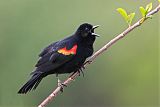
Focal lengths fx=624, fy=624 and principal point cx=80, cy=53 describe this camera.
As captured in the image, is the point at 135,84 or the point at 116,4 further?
the point at 135,84

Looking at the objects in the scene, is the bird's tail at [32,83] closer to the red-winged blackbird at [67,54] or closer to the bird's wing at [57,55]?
the red-winged blackbird at [67,54]

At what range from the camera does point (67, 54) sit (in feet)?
14.6

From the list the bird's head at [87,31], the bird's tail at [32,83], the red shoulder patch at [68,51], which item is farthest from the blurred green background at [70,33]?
the bird's tail at [32,83]

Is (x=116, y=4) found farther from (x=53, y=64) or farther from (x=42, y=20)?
(x=53, y=64)

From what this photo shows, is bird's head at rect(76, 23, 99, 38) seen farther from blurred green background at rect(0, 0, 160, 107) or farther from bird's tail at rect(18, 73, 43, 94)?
blurred green background at rect(0, 0, 160, 107)

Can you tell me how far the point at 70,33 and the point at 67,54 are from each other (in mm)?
8339

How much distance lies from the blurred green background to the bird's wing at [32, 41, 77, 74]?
24.8 ft

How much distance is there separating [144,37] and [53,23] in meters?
2.92

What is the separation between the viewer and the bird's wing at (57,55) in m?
4.37

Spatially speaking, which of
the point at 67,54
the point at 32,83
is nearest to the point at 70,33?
the point at 67,54

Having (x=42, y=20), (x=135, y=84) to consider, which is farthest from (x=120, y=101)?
(x=42, y=20)

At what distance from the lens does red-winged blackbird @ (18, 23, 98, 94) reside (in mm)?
4352

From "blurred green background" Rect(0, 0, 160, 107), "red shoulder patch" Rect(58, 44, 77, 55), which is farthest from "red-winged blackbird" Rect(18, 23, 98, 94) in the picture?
"blurred green background" Rect(0, 0, 160, 107)

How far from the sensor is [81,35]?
4660mm
